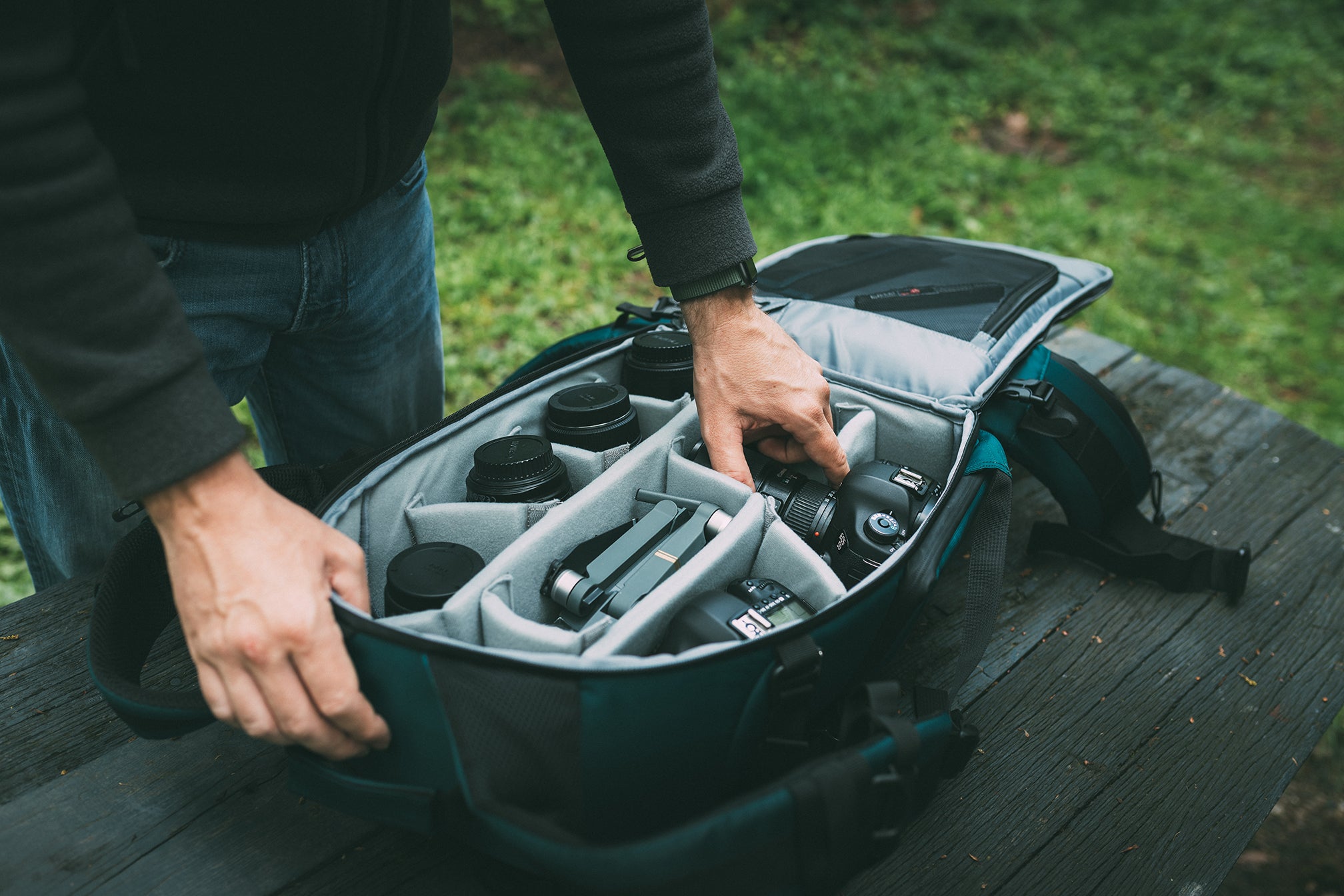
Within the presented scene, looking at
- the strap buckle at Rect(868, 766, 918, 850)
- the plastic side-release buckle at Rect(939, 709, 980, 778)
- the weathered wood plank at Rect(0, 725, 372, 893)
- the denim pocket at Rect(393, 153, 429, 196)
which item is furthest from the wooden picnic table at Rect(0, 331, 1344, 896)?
the denim pocket at Rect(393, 153, 429, 196)

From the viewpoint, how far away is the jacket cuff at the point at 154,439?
930 mm

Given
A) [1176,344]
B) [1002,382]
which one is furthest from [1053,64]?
[1002,382]

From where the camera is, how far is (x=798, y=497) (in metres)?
1.58

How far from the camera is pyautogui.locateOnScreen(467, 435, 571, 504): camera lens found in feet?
4.82

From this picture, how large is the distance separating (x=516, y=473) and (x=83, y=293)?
696mm

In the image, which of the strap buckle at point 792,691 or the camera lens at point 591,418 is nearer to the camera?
the strap buckle at point 792,691

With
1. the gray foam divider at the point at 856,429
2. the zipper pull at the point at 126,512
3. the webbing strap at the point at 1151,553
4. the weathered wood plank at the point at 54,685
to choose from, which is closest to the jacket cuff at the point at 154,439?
the zipper pull at the point at 126,512

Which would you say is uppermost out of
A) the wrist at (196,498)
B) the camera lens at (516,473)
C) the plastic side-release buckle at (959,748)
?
the wrist at (196,498)

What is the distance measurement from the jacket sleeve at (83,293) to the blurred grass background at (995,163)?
2.33 meters

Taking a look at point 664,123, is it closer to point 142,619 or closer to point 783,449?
point 783,449

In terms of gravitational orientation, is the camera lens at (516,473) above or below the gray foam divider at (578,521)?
above

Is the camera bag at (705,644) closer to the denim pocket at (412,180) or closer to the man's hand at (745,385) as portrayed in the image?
the man's hand at (745,385)

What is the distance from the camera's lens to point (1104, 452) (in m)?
1.78

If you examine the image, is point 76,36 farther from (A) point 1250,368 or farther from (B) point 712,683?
(A) point 1250,368
